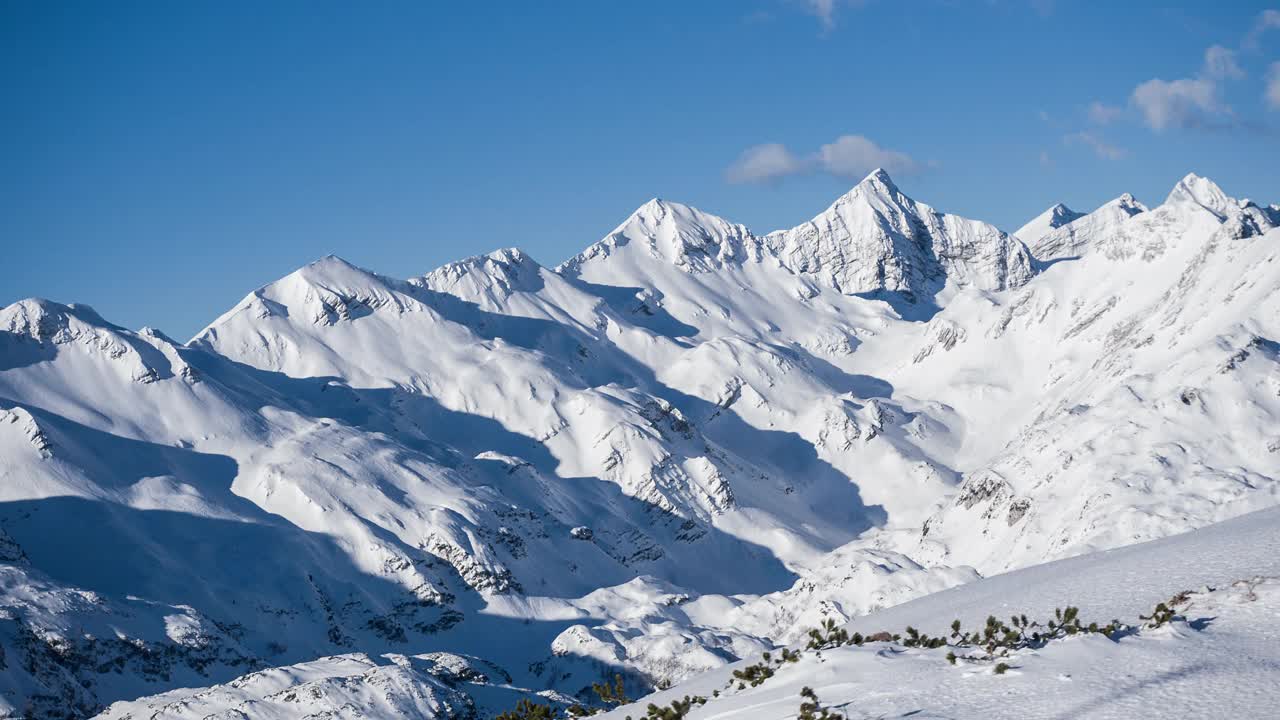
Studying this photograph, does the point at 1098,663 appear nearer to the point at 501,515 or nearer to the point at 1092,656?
the point at 1092,656

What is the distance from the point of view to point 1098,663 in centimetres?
1686

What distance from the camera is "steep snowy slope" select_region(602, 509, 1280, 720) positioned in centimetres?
1566

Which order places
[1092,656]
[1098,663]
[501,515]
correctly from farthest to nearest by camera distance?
[501,515], [1092,656], [1098,663]

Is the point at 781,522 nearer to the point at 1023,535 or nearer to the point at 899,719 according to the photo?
the point at 1023,535

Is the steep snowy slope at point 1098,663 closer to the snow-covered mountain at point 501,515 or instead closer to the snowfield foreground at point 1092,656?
the snowfield foreground at point 1092,656

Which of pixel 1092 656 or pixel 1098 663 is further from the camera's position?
pixel 1092 656

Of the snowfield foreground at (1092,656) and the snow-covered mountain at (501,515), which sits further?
the snow-covered mountain at (501,515)

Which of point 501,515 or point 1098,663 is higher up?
point 501,515

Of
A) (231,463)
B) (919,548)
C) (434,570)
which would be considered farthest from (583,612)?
(231,463)

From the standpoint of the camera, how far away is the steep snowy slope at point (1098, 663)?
15.7 meters

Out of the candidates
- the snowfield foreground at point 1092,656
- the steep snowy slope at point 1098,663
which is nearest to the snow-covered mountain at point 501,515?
the snowfield foreground at point 1092,656

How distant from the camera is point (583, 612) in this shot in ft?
503

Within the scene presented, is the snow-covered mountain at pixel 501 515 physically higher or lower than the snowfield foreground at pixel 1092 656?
higher

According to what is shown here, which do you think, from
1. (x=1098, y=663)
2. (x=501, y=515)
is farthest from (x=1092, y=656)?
(x=501, y=515)
